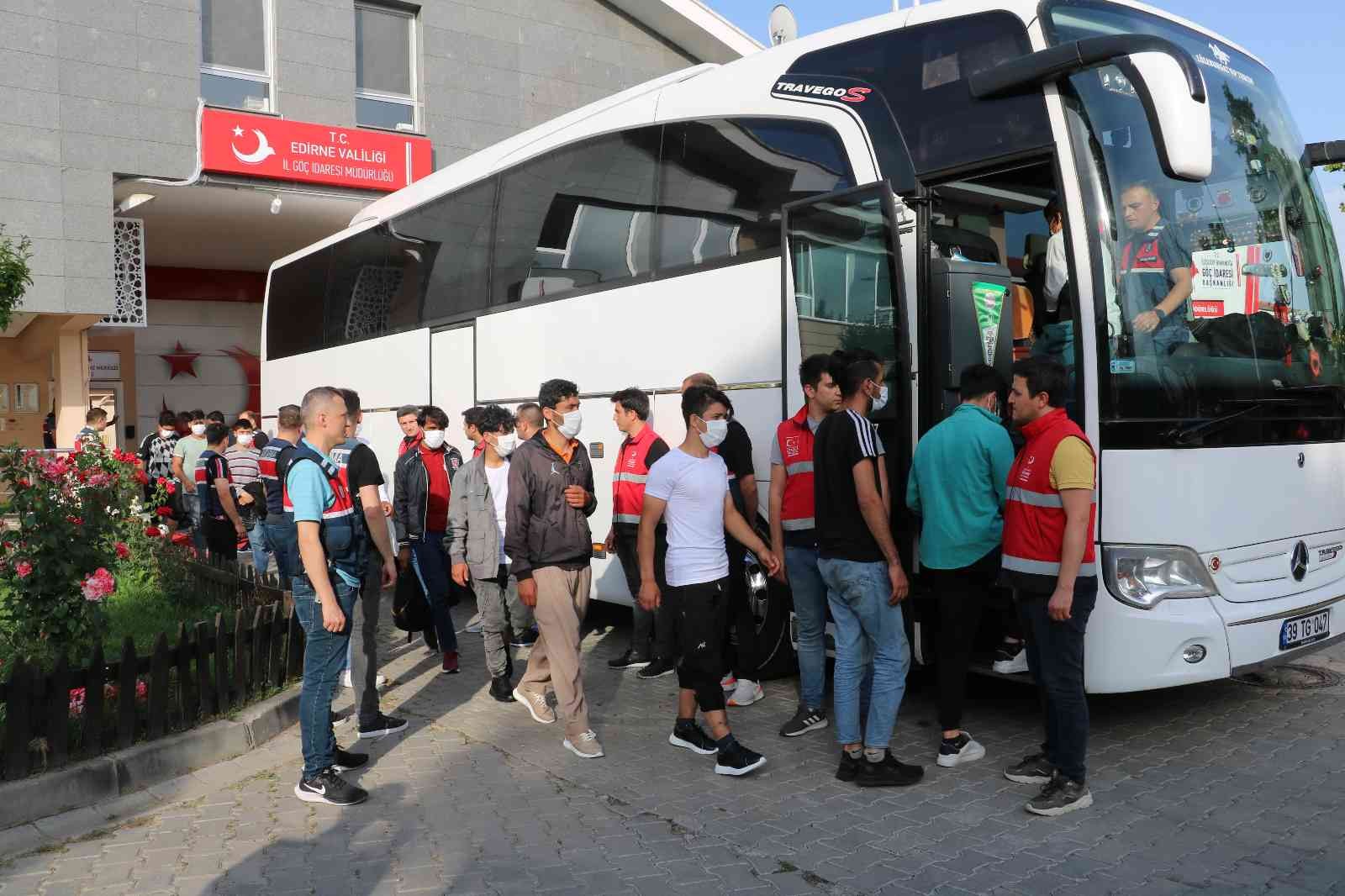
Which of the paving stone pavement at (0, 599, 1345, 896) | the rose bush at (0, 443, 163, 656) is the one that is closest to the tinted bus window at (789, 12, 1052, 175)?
the paving stone pavement at (0, 599, 1345, 896)

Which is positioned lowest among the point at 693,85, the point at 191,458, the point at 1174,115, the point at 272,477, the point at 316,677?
the point at 316,677

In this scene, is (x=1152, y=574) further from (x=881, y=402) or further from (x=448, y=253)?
(x=448, y=253)

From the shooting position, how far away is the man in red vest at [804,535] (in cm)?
606

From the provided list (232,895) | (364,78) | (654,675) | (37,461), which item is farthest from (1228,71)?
(364,78)

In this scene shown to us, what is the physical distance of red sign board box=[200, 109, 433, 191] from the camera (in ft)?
59.4

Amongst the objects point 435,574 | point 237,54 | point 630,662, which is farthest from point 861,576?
point 237,54

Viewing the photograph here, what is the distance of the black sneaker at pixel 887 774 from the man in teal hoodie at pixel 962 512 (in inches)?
11.5

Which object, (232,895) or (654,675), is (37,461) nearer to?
(232,895)

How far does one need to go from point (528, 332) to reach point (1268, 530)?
18.3 ft

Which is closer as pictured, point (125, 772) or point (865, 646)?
point (125, 772)

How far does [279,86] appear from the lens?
18.9 m

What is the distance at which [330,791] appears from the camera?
208 inches

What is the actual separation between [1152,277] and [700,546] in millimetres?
2585

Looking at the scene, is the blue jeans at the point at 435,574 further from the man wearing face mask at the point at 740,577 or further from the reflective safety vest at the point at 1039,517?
the reflective safety vest at the point at 1039,517
